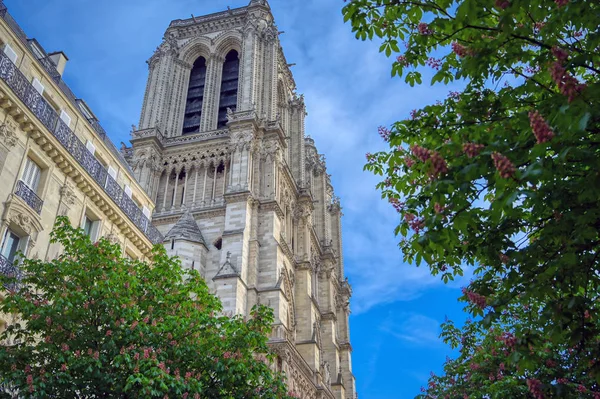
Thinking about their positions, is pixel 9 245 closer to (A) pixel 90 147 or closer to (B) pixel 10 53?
(B) pixel 10 53

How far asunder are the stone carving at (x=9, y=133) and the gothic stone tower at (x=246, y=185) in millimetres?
17765

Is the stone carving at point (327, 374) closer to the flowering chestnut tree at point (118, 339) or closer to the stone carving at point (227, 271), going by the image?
the stone carving at point (227, 271)

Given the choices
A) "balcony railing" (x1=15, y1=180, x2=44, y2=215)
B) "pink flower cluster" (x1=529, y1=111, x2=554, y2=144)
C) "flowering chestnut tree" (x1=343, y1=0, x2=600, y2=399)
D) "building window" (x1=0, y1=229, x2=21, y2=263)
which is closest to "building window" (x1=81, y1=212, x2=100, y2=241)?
"balcony railing" (x1=15, y1=180, x2=44, y2=215)

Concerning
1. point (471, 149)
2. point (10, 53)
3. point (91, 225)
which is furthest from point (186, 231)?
point (471, 149)

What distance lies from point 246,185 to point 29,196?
21.6 metres

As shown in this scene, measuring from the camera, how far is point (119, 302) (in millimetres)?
13016

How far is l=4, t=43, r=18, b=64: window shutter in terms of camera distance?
56.5ft

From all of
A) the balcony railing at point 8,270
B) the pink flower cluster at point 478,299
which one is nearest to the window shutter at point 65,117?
the balcony railing at point 8,270

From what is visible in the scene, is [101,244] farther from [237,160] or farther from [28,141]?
[237,160]

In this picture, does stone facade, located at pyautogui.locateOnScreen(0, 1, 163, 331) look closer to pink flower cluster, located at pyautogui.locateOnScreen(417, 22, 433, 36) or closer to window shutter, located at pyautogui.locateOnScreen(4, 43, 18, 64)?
window shutter, located at pyautogui.locateOnScreen(4, 43, 18, 64)

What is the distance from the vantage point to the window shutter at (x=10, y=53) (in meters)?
17.2

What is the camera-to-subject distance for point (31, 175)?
17312 millimetres

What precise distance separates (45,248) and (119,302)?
5.44 metres

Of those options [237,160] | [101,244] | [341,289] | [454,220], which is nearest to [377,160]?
[454,220]
